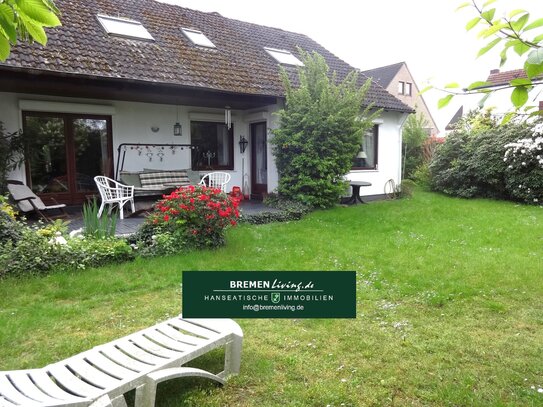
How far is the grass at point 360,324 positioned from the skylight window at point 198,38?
6481mm

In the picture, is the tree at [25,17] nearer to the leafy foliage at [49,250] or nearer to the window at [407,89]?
the leafy foliage at [49,250]

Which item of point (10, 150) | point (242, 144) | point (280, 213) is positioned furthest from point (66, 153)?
point (280, 213)

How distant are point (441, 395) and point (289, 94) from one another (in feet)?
25.7

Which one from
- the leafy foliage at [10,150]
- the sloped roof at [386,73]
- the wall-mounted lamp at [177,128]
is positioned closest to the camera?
the leafy foliage at [10,150]

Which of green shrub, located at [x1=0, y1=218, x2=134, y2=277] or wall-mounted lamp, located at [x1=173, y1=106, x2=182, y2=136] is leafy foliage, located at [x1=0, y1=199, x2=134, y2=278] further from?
wall-mounted lamp, located at [x1=173, y1=106, x2=182, y2=136]

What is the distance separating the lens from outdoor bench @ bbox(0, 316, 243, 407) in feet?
6.53

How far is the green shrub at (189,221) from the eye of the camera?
5.55m

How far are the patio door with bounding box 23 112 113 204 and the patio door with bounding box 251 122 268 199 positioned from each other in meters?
3.76

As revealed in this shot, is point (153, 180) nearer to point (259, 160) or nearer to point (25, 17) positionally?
point (259, 160)

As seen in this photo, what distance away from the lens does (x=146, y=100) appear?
9.42 metres

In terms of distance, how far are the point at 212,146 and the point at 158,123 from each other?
1609mm

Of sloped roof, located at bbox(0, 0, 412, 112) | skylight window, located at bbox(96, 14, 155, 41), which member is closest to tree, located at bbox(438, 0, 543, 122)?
sloped roof, located at bbox(0, 0, 412, 112)

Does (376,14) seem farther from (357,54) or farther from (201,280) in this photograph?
(357,54)
